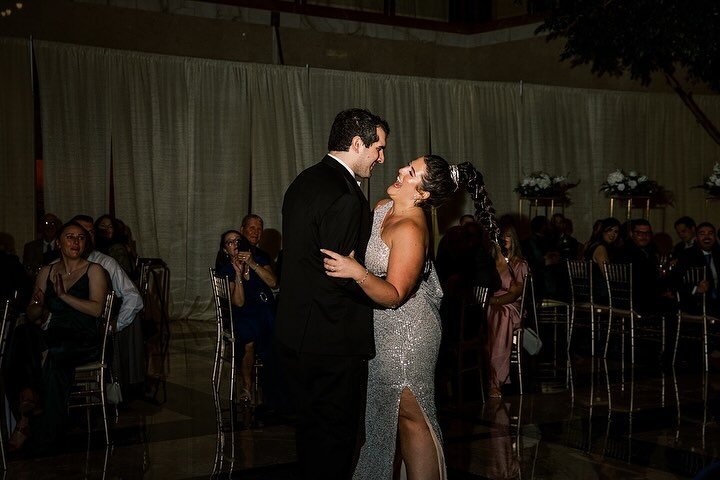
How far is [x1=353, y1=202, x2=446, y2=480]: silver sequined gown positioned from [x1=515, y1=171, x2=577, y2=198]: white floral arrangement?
9.75 m

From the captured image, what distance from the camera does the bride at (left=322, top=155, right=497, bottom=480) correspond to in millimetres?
3785

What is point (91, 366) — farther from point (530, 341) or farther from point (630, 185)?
point (630, 185)

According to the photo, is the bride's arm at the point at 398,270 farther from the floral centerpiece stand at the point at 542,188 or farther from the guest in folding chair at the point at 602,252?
the floral centerpiece stand at the point at 542,188

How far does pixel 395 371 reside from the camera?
3.87 meters

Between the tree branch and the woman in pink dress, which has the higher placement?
the tree branch

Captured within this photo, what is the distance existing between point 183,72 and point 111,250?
143 inches

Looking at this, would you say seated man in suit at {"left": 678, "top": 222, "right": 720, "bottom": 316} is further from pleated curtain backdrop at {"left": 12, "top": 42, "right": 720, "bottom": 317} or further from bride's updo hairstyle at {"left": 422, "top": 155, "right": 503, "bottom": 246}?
bride's updo hairstyle at {"left": 422, "top": 155, "right": 503, "bottom": 246}

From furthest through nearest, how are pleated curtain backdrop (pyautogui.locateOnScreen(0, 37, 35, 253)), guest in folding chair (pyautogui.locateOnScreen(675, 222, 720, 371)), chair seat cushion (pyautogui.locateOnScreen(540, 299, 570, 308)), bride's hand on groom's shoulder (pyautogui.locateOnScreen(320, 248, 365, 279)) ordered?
pleated curtain backdrop (pyautogui.locateOnScreen(0, 37, 35, 253)) < chair seat cushion (pyautogui.locateOnScreen(540, 299, 570, 308)) < guest in folding chair (pyautogui.locateOnScreen(675, 222, 720, 371)) < bride's hand on groom's shoulder (pyautogui.locateOnScreen(320, 248, 365, 279))

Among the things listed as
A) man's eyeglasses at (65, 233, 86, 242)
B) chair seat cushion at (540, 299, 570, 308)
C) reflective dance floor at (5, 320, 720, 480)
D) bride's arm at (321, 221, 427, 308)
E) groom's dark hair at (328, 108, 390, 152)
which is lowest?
reflective dance floor at (5, 320, 720, 480)

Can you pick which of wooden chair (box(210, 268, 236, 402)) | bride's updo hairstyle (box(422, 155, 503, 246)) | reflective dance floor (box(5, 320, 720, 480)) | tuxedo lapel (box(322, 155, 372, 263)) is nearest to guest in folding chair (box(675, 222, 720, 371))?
reflective dance floor (box(5, 320, 720, 480))

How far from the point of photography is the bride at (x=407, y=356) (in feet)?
12.4

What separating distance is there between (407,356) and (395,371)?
3.1 inches

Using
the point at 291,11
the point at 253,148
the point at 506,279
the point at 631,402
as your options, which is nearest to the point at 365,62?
the point at 291,11

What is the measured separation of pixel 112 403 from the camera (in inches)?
267
